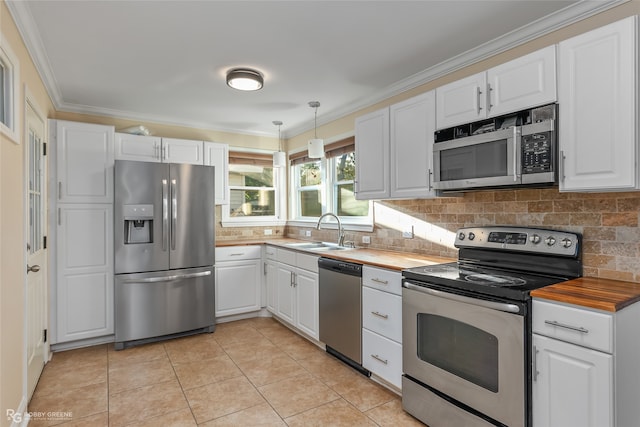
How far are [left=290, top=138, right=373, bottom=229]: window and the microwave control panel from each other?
1.84 metres

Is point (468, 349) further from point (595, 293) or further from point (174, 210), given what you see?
point (174, 210)

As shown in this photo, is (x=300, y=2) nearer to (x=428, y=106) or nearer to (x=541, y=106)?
(x=428, y=106)

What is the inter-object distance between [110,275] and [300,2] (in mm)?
3047

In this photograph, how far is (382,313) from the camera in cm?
255

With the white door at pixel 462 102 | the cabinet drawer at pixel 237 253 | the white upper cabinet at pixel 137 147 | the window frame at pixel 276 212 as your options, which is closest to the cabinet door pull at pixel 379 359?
the white door at pixel 462 102

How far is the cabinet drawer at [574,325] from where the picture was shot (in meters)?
1.44

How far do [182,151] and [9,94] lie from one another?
2095mm

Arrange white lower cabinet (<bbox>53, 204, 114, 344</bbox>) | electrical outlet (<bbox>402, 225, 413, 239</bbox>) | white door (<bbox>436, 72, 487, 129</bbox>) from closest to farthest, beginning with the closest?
white door (<bbox>436, 72, 487, 129</bbox>) → electrical outlet (<bbox>402, 225, 413, 239</bbox>) → white lower cabinet (<bbox>53, 204, 114, 344</bbox>)

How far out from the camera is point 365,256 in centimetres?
297

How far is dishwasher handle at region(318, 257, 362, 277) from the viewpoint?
9.17 feet

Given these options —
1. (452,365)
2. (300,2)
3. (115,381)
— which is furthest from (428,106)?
(115,381)

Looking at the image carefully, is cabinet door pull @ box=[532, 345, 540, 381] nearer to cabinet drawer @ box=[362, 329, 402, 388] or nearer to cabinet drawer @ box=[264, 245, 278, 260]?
cabinet drawer @ box=[362, 329, 402, 388]

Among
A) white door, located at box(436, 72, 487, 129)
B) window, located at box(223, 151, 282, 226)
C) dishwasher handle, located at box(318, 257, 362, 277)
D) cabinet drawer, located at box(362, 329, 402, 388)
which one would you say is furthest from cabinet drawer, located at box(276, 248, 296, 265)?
white door, located at box(436, 72, 487, 129)

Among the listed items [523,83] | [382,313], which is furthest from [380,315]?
[523,83]
